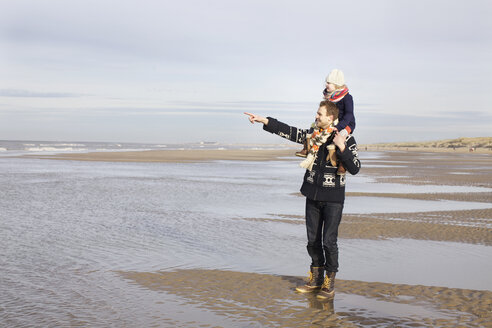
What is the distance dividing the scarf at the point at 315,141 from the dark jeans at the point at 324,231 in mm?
498

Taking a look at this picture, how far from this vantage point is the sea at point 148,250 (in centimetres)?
552

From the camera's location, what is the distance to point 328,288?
5.83 metres

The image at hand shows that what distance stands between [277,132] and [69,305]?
288cm

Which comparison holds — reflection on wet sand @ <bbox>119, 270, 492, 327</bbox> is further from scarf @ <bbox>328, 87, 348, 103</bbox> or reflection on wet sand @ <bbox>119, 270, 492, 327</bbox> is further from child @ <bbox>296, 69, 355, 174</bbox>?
scarf @ <bbox>328, 87, 348, 103</bbox>

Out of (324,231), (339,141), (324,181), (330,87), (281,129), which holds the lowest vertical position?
(324,231)

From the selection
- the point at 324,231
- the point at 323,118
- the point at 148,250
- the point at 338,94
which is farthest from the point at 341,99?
the point at 148,250

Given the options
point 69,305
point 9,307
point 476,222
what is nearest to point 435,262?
point 476,222

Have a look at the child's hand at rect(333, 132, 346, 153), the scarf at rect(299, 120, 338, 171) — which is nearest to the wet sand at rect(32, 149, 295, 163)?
the scarf at rect(299, 120, 338, 171)

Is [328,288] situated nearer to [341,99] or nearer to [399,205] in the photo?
[341,99]

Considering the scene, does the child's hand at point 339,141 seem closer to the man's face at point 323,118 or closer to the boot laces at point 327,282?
the man's face at point 323,118

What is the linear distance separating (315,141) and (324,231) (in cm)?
103

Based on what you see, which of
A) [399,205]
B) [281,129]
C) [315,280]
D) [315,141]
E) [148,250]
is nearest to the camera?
[315,141]

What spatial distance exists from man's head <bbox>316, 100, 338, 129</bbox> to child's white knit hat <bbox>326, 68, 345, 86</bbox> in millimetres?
229

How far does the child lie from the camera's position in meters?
5.69
